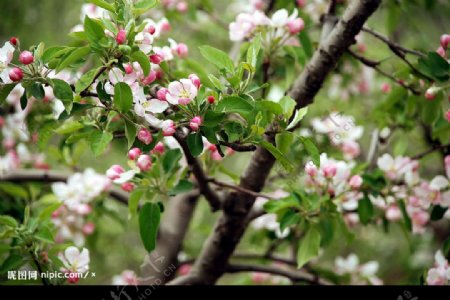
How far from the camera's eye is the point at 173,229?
1741 millimetres

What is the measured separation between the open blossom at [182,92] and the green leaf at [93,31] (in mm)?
138

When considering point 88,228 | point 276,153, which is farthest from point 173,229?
point 276,153

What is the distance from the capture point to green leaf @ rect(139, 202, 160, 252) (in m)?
1.09

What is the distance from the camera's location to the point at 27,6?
8.81 ft

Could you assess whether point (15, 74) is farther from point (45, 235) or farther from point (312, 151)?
point (312, 151)

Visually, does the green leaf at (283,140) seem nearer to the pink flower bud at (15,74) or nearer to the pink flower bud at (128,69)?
the pink flower bud at (128,69)

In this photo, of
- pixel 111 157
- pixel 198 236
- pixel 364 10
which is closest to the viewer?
pixel 364 10

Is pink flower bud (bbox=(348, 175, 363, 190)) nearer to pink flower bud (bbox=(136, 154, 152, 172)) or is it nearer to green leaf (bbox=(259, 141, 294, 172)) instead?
green leaf (bbox=(259, 141, 294, 172))

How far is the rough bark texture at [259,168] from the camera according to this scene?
113cm

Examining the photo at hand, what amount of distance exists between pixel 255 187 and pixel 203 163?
5.5 inches

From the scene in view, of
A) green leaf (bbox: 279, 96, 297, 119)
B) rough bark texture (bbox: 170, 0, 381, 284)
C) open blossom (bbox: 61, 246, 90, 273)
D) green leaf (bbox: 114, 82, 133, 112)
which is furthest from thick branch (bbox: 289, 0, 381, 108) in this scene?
open blossom (bbox: 61, 246, 90, 273)
